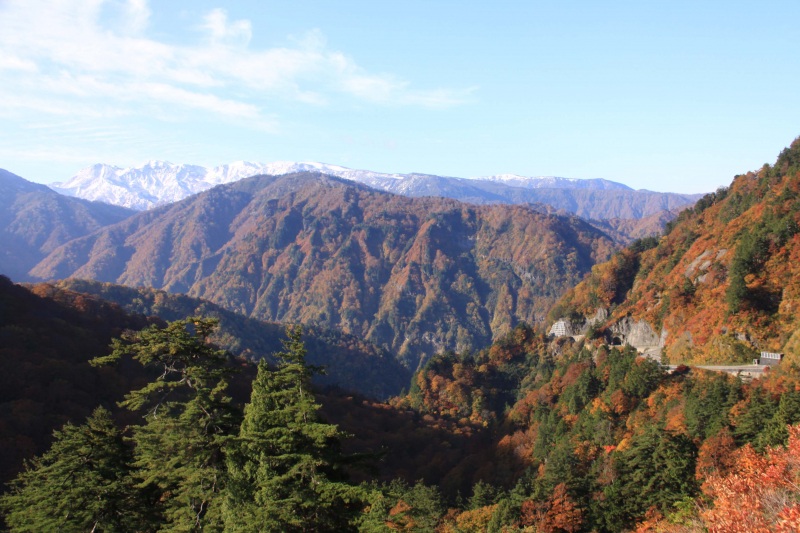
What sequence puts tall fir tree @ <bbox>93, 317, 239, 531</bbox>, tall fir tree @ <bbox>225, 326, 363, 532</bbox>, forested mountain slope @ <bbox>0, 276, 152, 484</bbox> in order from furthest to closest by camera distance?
forested mountain slope @ <bbox>0, 276, 152, 484</bbox> → tall fir tree @ <bbox>93, 317, 239, 531</bbox> → tall fir tree @ <bbox>225, 326, 363, 532</bbox>

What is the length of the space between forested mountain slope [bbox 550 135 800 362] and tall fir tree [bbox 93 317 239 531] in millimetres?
Answer: 46852

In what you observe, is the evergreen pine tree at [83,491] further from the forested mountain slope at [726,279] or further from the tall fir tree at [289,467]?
the forested mountain slope at [726,279]

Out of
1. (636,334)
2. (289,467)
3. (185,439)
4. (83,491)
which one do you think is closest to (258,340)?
(636,334)

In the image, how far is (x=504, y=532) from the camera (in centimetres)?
3666

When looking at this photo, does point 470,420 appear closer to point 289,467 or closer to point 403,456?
point 403,456

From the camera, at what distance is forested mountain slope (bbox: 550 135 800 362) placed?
55.8m

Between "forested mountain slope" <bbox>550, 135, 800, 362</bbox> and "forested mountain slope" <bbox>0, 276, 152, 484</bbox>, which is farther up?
"forested mountain slope" <bbox>550, 135, 800, 362</bbox>

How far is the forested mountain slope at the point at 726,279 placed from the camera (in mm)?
55812

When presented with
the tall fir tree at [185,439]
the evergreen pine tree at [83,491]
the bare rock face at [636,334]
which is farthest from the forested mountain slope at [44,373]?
the bare rock face at [636,334]

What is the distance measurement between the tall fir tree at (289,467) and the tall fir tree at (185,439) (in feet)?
3.19

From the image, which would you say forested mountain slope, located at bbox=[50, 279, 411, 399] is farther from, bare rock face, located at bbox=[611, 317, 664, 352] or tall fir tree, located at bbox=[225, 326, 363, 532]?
tall fir tree, located at bbox=[225, 326, 363, 532]

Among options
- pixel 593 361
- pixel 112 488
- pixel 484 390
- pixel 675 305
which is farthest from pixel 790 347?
pixel 484 390

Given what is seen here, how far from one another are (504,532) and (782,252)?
143 ft

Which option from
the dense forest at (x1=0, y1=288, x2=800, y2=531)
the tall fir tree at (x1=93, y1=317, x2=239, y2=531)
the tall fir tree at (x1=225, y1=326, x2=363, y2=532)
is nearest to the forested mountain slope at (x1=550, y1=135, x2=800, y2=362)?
the dense forest at (x1=0, y1=288, x2=800, y2=531)
